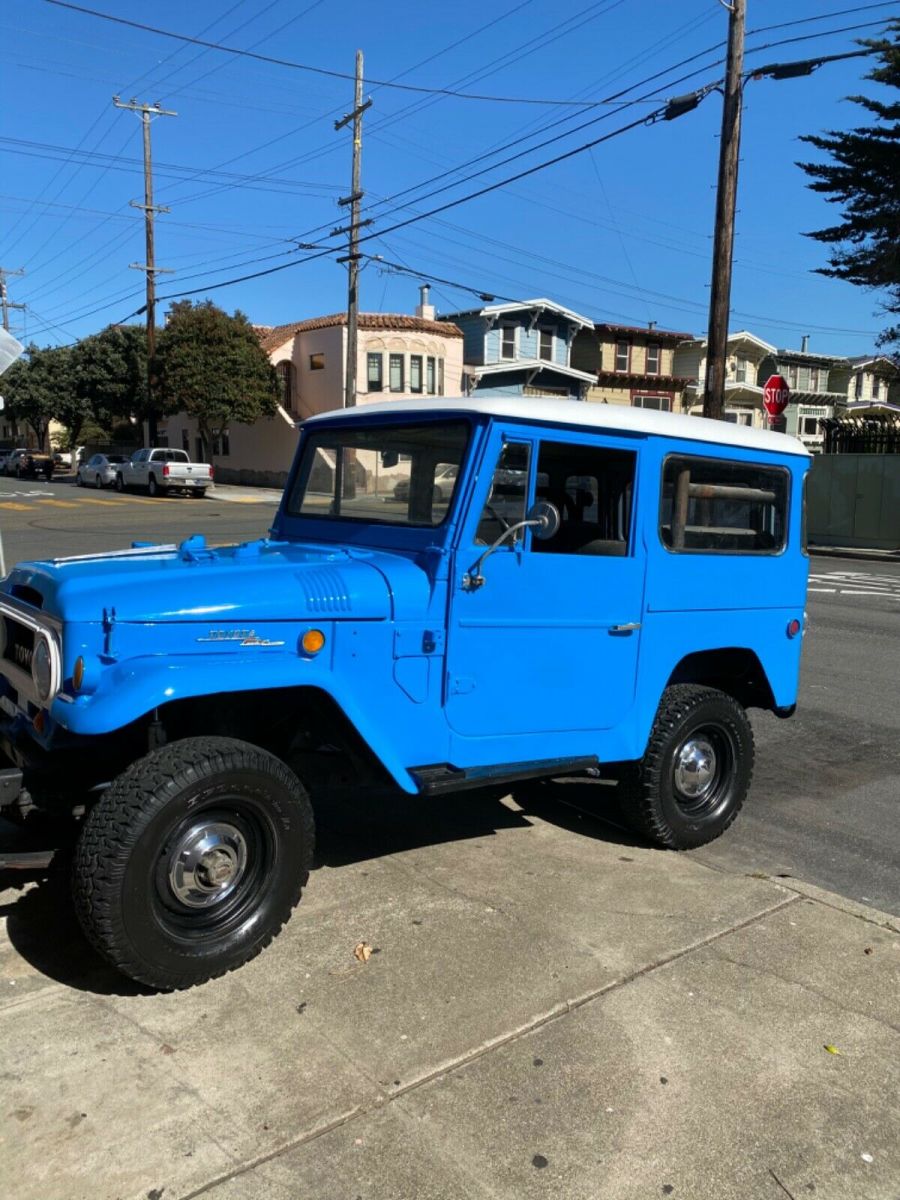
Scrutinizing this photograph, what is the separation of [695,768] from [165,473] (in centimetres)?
2989

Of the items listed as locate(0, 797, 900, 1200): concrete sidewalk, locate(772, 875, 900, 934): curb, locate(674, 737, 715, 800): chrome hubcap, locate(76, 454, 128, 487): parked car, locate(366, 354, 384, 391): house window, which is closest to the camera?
locate(0, 797, 900, 1200): concrete sidewalk

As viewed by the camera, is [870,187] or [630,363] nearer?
[870,187]

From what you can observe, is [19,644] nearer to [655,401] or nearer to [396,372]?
[396,372]

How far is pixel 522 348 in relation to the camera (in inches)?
1551

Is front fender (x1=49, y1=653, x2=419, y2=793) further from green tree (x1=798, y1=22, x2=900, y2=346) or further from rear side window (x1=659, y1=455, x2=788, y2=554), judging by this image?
green tree (x1=798, y1=22, x2=900, y2=346)

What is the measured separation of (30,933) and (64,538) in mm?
16735

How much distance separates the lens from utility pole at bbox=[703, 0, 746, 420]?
1562 centimetres

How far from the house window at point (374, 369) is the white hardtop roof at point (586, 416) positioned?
105 ft

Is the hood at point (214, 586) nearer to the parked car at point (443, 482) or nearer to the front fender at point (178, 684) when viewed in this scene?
the front fender at point (178, 684)

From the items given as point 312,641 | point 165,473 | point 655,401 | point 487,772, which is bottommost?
point 487,772

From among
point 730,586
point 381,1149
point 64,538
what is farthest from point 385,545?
point 64,538

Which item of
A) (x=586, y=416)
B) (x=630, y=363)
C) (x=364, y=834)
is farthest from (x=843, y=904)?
(x=630, y=363)

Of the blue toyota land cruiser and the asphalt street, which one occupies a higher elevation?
the blue toyota land cruiser

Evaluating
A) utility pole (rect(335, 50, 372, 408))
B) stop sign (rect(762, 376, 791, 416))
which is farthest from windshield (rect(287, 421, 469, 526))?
utility pole (rect(335, 50, 372, 408))
